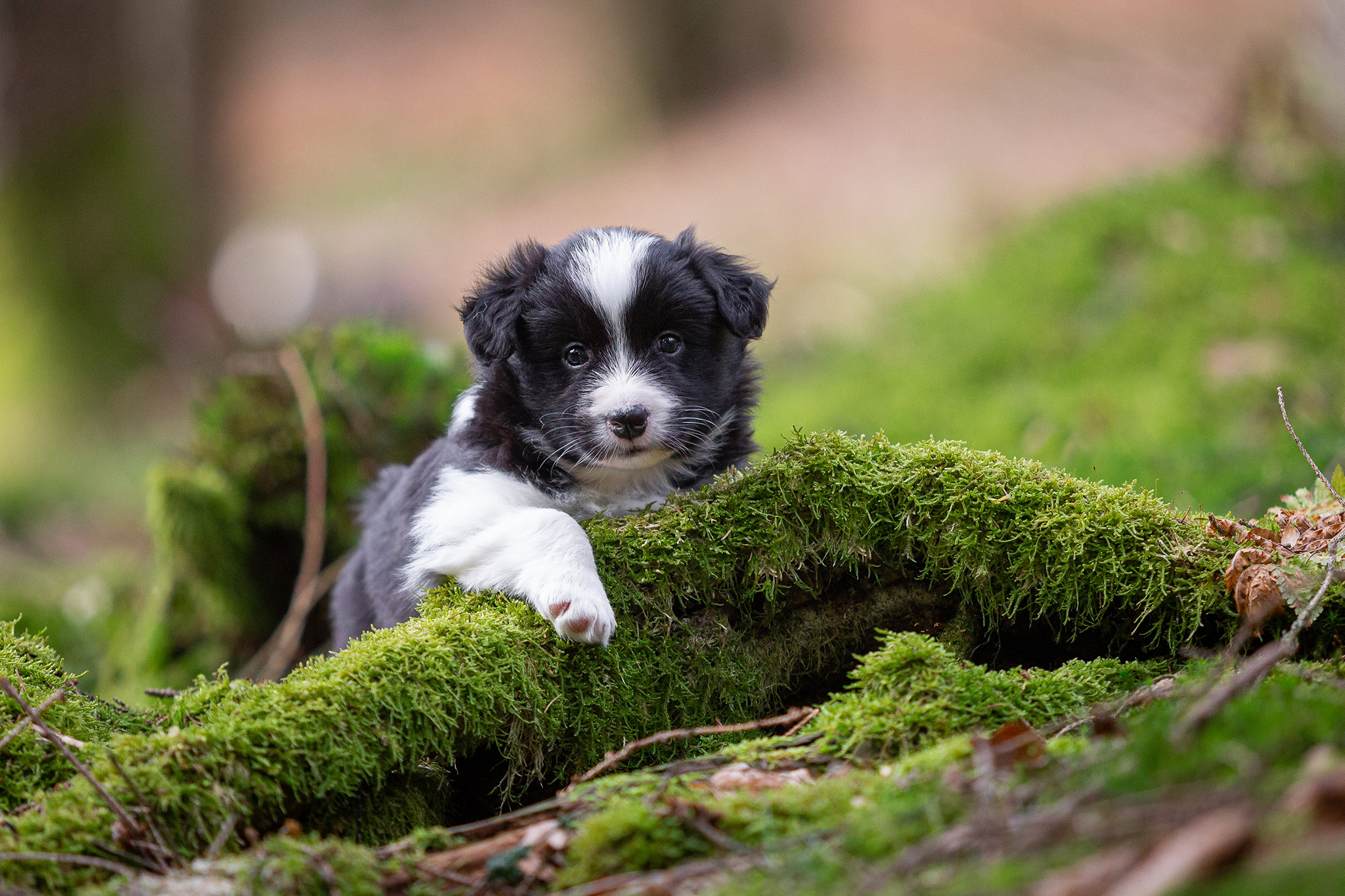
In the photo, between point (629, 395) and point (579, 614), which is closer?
point (579, 614)

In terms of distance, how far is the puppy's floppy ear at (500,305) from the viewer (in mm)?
4004

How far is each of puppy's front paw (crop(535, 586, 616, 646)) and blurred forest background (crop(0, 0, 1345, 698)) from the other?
12.2 ft

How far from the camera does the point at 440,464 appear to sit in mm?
4227

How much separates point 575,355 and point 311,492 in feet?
9.46

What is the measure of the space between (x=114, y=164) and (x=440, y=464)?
1169 cm

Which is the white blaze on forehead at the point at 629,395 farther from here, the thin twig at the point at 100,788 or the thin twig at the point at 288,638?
the thin twig at the point at 288,638

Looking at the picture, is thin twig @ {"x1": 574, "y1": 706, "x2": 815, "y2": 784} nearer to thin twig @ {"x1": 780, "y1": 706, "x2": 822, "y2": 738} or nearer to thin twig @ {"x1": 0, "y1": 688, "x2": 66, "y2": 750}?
thin twig @ {"x1": 780, "y1": 706, "x2": 822, "y2": 738}

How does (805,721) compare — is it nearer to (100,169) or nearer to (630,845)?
(630,845)

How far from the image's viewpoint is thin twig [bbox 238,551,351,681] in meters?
6.04

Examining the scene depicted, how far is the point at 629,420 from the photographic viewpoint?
12.4 feet

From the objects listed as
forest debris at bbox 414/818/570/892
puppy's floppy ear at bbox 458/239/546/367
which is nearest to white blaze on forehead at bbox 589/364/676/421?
puppy's floppy ear at bbox 458/239/546/367

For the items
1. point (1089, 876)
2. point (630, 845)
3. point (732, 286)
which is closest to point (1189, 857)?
point (1089, 876)

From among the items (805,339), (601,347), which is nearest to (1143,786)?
(601,347)

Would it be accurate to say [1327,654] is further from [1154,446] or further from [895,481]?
[1154,446]
